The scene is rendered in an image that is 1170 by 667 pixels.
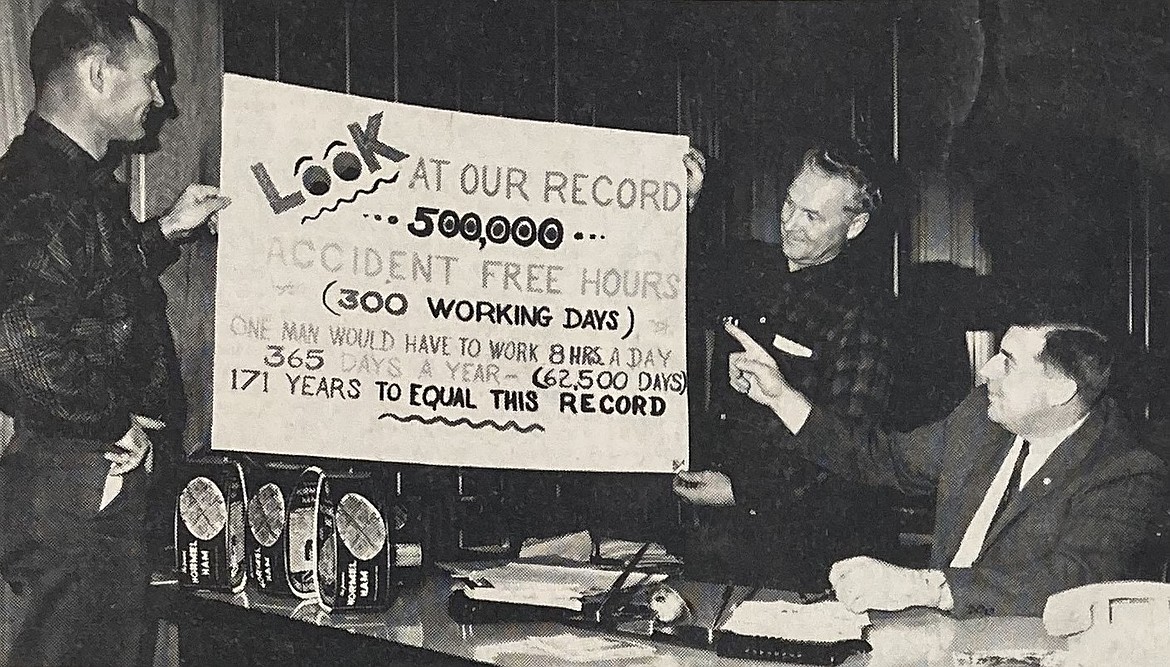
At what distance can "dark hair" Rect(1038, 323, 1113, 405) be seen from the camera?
4.52 meters

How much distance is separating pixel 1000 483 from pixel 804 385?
23.2 inches

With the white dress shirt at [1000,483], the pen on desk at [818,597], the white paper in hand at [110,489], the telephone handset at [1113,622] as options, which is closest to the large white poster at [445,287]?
the white paper in hand at [110,489]

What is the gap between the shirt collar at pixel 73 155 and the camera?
3.79 metres

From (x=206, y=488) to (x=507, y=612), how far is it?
0.81 meters

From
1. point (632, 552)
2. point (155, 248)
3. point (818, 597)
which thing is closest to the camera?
point (155, 248)

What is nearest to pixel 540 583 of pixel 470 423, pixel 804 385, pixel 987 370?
pixel 470 423

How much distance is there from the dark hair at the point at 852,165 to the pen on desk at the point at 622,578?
3.68 ft

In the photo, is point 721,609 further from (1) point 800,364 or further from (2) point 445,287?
(2) point 445,287

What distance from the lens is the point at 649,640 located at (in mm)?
4191

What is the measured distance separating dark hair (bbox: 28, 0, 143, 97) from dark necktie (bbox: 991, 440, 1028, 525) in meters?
2.53

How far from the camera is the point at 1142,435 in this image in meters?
4.50

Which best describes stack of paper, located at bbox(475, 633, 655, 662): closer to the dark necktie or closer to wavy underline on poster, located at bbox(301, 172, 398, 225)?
the dark necktie

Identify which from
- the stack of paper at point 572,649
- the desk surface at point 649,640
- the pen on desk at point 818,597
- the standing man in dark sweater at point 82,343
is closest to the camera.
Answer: the standing man in dark sweater at point 82,343

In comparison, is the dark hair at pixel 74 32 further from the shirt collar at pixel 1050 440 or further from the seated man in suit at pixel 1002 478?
the shirt collar at pixel 1050 440
